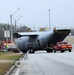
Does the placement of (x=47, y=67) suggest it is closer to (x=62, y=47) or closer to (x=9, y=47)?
(x=62, y=47)

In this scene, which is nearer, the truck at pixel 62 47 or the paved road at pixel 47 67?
the paved road at pixel 47 67

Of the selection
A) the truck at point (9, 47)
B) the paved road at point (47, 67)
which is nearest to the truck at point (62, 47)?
the truck at point (9, 47)

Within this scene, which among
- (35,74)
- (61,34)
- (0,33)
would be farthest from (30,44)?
(0,33)

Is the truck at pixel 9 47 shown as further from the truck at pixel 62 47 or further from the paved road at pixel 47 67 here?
the paved road at pixel 47 67

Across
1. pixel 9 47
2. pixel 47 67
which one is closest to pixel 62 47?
pixel 9 47

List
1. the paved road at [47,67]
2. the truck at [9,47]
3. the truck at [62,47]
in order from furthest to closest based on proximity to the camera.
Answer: the truck at [9,47], the truck at [62,47], the paved road at [47,67]

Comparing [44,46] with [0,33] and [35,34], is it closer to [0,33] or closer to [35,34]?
[35,34]

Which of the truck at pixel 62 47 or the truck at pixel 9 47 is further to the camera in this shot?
the truck at pixel 9 47

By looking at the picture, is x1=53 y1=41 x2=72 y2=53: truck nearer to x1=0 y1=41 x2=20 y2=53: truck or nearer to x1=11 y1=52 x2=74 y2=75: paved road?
x1=0 y1=41 x2=20 y2=53: truck

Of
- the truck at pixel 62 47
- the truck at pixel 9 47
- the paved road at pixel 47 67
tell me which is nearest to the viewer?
the paved road at pixel 47 67

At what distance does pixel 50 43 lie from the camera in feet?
186

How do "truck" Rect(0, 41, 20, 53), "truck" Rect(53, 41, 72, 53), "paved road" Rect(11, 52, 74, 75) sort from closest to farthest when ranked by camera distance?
"paved road" Rect(11, 52, 74, 75) < "truck" Rect(53, 41, 72, 53) < "truck" Rect(0, 41, 20, 53)

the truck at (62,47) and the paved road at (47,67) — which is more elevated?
the truck at (62,47)

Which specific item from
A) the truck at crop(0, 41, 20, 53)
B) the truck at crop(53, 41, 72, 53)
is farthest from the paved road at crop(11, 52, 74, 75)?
the truck at crop(0, 41, 20, 53)
